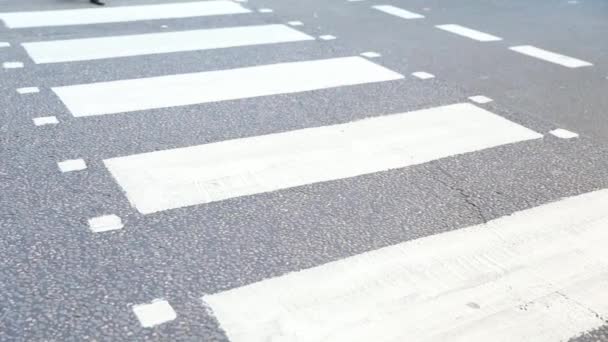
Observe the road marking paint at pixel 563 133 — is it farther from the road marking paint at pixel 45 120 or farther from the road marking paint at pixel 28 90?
the road marking paint at pixel 28 90

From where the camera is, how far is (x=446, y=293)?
2.61m

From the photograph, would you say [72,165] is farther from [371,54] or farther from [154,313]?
[371,54]

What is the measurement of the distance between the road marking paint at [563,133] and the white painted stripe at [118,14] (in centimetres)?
344

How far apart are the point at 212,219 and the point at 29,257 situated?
0.73 meters

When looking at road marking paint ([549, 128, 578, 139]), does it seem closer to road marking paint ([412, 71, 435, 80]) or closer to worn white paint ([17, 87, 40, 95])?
road marking paint ([412, 71, 435, 80])

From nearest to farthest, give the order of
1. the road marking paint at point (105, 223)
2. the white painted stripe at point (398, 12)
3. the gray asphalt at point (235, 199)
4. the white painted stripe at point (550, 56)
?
the gray asphalt at point (235, 199) → the road marking paint at point (105, 223) → the white painted stripe at point (550, 56) → the white painted stripe at point (398, 12)

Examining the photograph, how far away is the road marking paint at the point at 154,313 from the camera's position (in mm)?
2363

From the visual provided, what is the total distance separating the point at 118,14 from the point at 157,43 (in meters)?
1.04

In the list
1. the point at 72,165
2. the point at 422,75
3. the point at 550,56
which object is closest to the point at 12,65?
the point at 72,165

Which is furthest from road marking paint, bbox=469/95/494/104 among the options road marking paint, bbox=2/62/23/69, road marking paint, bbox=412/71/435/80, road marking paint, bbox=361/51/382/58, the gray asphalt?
road marking paint, bbox=2/62/23/69

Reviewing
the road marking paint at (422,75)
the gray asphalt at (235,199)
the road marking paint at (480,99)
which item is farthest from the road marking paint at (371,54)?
the road marking paint at (480,99)

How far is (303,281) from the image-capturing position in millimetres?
2648

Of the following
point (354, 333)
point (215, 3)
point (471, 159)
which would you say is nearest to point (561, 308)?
point (354, 333)

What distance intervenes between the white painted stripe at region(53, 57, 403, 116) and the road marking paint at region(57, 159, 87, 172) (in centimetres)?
69
